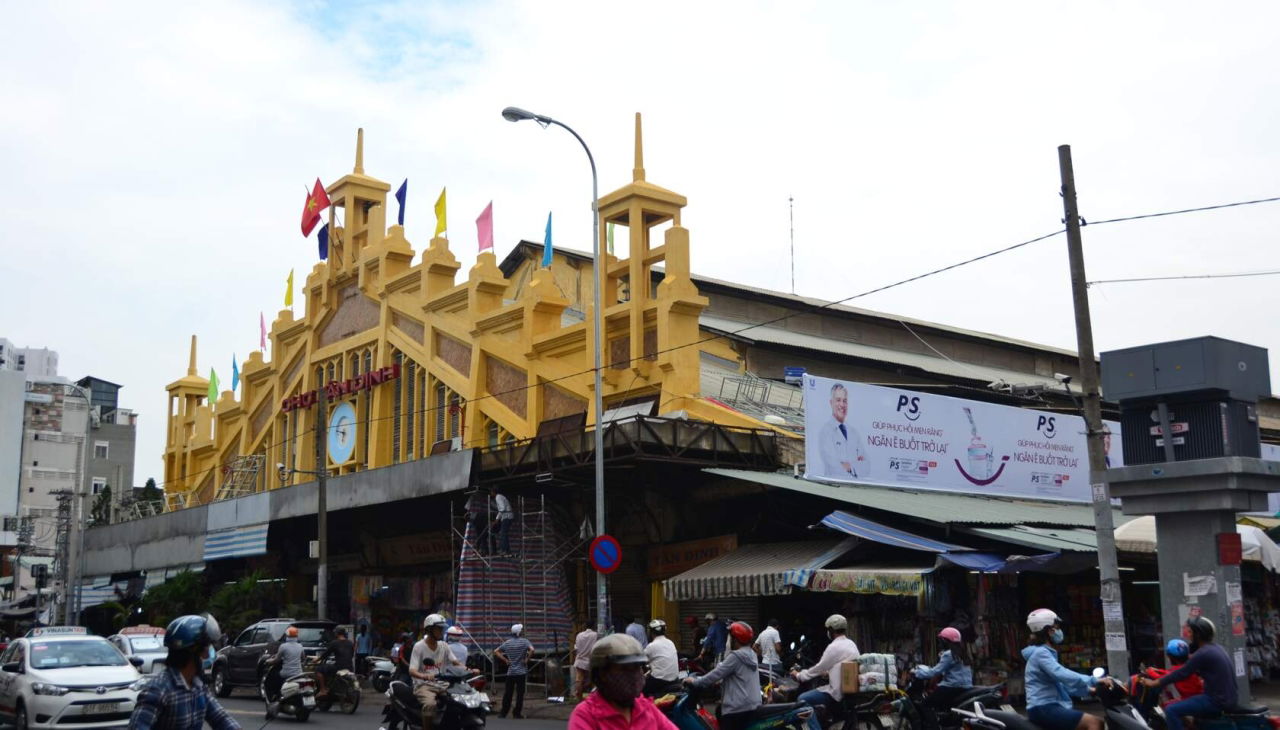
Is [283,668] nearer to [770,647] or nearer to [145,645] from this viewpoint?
[145,645]

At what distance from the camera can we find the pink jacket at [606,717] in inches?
211

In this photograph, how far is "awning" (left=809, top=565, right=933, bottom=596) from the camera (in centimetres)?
2002

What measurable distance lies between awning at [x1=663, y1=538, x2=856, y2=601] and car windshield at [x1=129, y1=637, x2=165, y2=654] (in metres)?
10.4

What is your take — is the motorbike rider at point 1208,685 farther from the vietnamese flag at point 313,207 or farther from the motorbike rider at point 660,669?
the vietnamese flag at point 313,207

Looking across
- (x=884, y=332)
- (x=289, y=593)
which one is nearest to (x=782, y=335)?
(x=884, y=332)

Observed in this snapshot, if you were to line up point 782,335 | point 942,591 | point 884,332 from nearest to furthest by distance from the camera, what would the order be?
1. point 942,591
2. point 782,335
3. point 884,332

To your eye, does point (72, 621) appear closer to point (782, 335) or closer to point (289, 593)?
point (289, 593)

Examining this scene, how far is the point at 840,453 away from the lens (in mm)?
24312

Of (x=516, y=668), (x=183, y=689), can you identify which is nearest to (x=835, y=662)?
(x=183, y=689)

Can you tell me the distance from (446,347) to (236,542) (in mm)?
8563

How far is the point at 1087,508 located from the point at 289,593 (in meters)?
24.4

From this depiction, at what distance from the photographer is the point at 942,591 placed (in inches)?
832

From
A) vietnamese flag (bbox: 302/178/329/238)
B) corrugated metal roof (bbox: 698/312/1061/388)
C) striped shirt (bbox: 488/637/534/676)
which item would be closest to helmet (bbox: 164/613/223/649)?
striped shirt (bbox: 488/637/534/676)

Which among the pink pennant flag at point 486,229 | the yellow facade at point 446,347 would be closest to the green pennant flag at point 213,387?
the yellow facade at point 446,347
